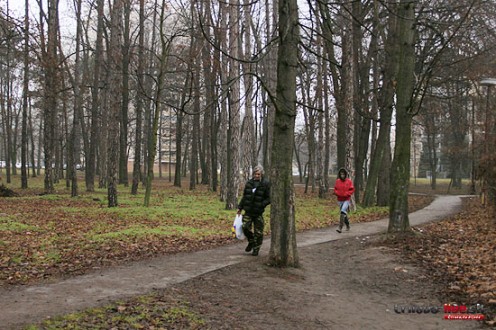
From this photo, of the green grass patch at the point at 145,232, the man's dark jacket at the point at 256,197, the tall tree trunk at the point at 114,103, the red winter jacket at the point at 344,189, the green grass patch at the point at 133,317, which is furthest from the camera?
the tall tree trunk at the point at 114,103

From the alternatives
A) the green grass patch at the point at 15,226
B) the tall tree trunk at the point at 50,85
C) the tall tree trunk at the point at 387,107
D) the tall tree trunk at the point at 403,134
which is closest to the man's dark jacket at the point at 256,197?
the tall tree trunk at the point at 403,134

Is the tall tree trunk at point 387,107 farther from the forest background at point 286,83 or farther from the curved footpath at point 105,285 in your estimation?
the curved footpath at point 105,285

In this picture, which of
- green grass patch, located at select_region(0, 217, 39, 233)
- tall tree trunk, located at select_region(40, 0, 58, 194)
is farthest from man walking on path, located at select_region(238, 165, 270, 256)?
tall tree trunk, located at select_region(40, 0, 58, 194)

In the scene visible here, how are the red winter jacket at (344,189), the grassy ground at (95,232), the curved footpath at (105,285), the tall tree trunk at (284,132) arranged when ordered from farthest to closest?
1. the red winter jacket at (344,189)
2. the grassy ground at (95,232)
3. the tall tree trunk at (284,132)
4. the curved footpath at (105,285)

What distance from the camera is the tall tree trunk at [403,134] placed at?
430 inches

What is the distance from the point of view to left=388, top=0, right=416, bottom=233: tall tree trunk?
10922 millimetres

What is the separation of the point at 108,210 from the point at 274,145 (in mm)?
9905

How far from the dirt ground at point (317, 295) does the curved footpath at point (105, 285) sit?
0.45 metres

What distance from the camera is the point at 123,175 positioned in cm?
3512

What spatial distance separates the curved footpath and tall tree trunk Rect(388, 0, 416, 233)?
3.41 meters

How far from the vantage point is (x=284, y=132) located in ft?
25.7

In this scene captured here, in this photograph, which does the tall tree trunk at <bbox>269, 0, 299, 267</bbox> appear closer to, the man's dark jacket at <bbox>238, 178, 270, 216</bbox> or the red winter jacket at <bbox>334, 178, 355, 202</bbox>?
the man's dark jacket at <bbox>238, 178, 270, 216</bbox>

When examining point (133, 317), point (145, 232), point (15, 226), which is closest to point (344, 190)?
point (145, 232)

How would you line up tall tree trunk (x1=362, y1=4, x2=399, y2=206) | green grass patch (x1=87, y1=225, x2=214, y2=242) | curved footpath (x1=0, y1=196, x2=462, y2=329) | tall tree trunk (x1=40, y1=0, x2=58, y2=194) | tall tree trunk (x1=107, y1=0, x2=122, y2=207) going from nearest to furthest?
curved footpath (x1=0, y1=196, x2=462, y2=329), green grass patch (x1=87, y1=225, x2=214, y2=242), tall tree trunk (x1=107, y1=0, x2=122, y2=207), tall tree trunk (x1=362, y1=4, x2=399, y2=206), tall tree trunk (x1=40, y1=0, x2=58, y2=194)
